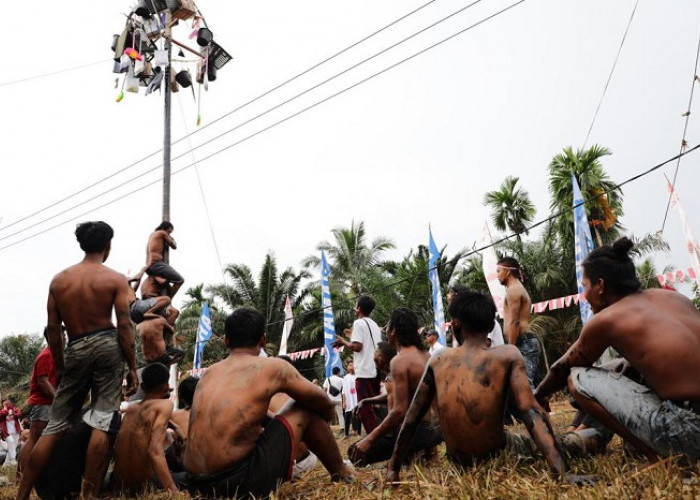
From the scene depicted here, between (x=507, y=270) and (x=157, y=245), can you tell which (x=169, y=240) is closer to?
(x=157, y=245)

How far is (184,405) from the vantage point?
545 cm

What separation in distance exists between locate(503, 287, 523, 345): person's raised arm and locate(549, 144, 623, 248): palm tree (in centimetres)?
1982

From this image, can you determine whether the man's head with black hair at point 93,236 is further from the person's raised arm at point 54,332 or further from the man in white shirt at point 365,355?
the man in white shirt at point 365,355

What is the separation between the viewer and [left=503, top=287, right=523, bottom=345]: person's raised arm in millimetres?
5492

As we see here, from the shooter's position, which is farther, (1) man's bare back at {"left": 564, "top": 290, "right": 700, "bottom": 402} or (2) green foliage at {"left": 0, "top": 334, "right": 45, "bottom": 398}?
(2) green foliage at {"left": 0, "top": 334, "right": 45, "bottom": 398}

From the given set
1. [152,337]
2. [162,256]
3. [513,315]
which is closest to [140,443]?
[152,337]

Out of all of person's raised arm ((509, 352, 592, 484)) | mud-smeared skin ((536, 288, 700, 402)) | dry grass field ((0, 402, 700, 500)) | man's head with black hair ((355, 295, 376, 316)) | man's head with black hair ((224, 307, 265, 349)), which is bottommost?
dry grass field ((0, 402, 700, 500))

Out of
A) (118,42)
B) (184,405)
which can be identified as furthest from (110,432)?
(118,42)

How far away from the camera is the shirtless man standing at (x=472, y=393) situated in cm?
290

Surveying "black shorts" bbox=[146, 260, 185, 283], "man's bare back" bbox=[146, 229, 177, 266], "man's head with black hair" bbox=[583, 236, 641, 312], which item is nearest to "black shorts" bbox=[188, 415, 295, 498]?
"man's head with black hair" bbox=[583, 236, 641, 312]

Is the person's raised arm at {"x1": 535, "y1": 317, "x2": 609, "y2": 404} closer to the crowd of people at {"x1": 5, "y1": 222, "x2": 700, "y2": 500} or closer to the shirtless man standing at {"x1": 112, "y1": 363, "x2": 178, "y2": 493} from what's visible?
the crowd of people at {"x1": 5, "y1": 222, "x2": 700, "y2": 500}

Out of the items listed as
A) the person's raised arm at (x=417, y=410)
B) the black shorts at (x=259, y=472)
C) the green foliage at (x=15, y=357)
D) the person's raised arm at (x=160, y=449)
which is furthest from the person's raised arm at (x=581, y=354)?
the green foliage at (x=15, y=357)

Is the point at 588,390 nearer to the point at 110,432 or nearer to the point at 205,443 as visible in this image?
the point at 205,443

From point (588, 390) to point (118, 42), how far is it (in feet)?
Result: 38.4
